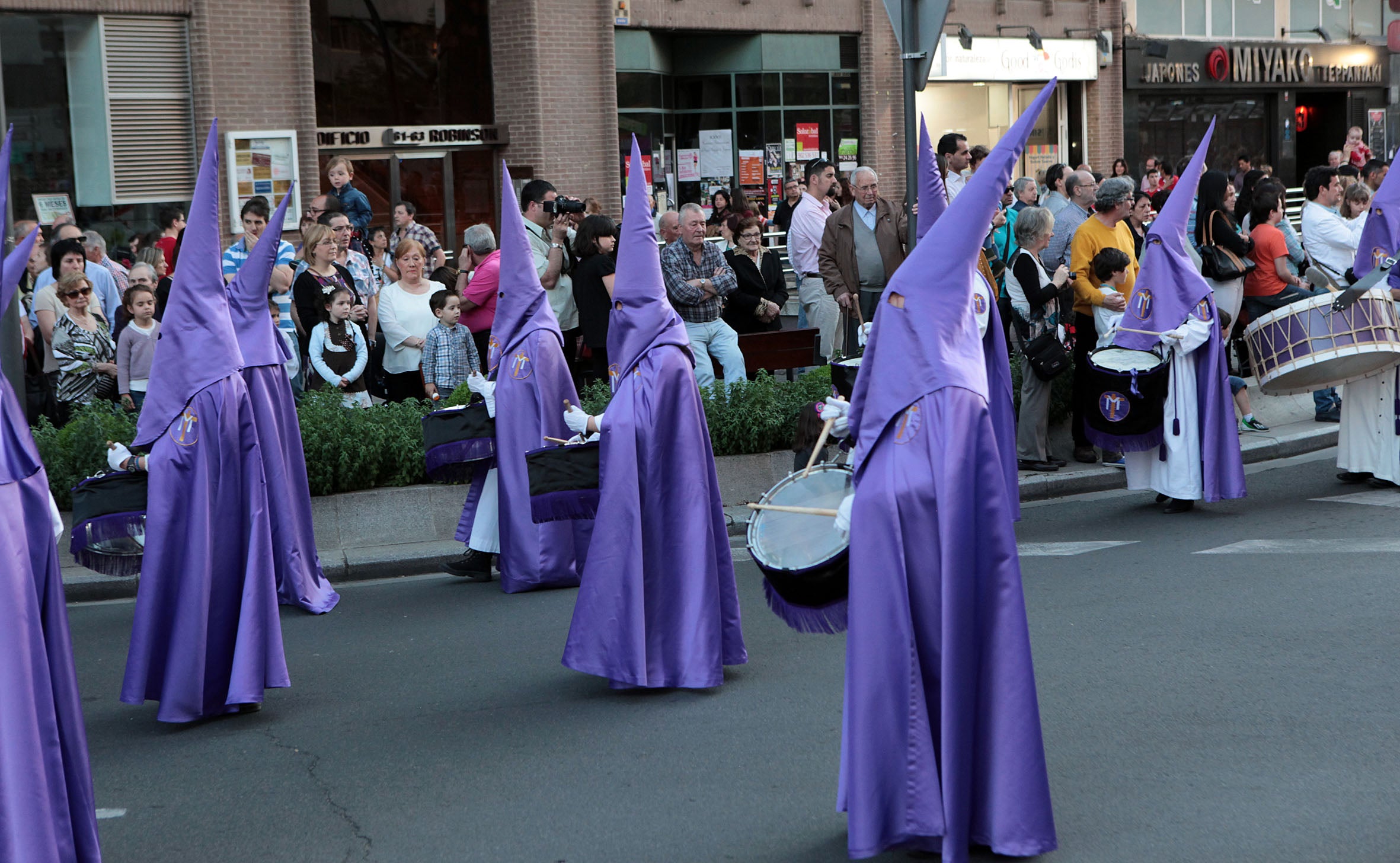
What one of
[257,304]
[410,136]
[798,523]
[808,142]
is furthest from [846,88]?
[798,523]

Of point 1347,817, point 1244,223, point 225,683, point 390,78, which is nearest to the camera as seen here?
point 1347,817

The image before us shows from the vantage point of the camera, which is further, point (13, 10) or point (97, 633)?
point (13, 10)

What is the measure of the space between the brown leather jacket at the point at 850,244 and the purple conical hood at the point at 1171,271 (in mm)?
2857

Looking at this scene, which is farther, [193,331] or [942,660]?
[193,331]

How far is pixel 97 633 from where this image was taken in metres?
7.90

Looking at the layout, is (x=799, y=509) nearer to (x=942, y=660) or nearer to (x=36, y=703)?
(x=942, y=660)

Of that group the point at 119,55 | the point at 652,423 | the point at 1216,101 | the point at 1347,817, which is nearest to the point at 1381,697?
the point at 1347,817

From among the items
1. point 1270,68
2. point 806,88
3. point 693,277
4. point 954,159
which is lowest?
point 693,277

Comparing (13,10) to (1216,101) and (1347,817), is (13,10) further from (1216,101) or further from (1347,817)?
(1216,101)

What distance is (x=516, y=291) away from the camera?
799cm

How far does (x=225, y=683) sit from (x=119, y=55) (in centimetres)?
1316

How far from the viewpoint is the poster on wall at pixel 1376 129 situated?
34.5m

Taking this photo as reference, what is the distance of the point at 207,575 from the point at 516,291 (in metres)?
2.46

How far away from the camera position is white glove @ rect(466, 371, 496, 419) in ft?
26.7
